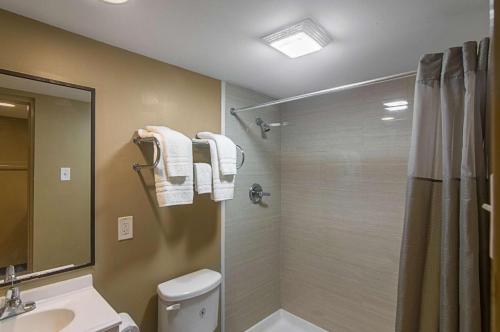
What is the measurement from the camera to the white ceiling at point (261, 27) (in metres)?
1.17

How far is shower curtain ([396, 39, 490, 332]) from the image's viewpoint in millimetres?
958

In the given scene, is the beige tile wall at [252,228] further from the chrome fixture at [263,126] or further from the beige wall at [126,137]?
the beige wall at [126,137]

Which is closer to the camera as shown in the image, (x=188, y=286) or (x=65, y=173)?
(x=65, y=173)

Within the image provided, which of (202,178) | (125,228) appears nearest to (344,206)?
(202,178)

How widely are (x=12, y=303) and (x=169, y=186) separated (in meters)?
0.86

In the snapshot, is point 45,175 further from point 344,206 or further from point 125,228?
point 344,206

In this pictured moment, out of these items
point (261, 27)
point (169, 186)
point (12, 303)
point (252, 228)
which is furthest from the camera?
point (252, 228)

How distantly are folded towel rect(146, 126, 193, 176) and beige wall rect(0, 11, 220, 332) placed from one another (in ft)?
0.79

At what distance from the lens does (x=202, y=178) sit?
5.79ft

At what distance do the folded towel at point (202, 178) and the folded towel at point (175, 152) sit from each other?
0.11 meters

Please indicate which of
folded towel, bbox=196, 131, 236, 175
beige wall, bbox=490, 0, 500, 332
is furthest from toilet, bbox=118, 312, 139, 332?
beige wall, bbox=490, 0, 500, 332

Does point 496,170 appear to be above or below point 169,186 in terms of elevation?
above

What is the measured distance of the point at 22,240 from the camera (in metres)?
1.29

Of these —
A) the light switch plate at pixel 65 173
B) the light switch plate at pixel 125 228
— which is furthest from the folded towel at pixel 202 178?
the light switch plate at pixel 65 173
